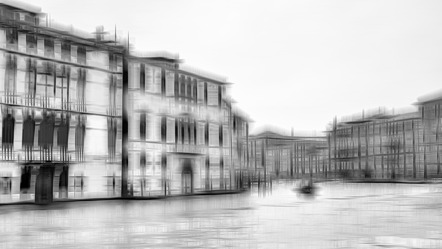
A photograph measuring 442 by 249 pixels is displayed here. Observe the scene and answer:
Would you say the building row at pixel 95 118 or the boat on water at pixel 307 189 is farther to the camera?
the boat on water at pixel 307 189

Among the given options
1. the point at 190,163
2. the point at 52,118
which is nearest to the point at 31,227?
the point at 52,118

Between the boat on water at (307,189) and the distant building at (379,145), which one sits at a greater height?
the distant building at (379,145)

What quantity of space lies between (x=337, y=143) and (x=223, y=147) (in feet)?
243

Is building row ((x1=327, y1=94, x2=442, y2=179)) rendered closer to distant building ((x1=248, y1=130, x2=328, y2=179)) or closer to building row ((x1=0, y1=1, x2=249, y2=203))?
distant building ((x1=248, y1=130, x2=328, y2=179))

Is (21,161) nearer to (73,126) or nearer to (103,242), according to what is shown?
(73,126)

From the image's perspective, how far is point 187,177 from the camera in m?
49.9

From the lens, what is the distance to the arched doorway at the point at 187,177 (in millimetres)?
49188

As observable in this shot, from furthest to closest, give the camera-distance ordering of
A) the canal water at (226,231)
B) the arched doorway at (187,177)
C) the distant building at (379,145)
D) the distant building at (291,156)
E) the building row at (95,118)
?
the distant building at (291,156) → the distant building at (379,145) → the arched doorway at (187,177) → the building row at (95,118) → the canal water at (226,231)

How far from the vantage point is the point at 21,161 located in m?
36.1

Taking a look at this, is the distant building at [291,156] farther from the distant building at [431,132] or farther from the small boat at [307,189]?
the small boat at [307,189]

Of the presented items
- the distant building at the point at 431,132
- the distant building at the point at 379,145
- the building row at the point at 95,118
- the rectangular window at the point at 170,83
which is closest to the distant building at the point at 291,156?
the distant building at the point at 379,145

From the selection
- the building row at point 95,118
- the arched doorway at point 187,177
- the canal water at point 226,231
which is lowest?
the canal water at point 226,231

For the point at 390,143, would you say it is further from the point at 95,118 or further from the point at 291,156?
the point at 95,118

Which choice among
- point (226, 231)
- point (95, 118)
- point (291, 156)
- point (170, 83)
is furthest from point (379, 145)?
point (226, 231)
